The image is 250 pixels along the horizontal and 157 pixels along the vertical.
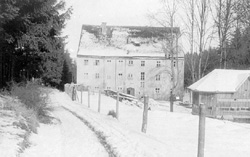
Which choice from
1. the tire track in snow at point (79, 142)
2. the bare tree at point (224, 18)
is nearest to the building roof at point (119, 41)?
the bare tree at point (224, 18)

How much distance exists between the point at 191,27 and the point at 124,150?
2490 centimetres

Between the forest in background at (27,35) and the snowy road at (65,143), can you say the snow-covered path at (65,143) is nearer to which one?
the snowy road at (65,143)

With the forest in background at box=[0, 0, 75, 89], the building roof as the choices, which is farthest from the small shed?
the building roof

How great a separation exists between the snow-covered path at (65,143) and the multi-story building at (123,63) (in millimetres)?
40139

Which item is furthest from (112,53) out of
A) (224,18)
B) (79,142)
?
(79,142)

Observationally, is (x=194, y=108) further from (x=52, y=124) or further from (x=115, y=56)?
(x=115, y=56)

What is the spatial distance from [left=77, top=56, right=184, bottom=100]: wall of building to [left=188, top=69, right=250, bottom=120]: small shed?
23.9 m

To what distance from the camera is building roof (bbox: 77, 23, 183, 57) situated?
49.8m

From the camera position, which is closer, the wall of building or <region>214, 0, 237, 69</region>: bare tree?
<region>214, 0, 237, 69</region>: bare tree

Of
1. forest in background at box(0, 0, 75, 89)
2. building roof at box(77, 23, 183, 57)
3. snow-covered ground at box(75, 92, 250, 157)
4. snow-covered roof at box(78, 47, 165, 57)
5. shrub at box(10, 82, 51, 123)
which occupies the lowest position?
snow-covered ground at box(75, 92, 250, 157)

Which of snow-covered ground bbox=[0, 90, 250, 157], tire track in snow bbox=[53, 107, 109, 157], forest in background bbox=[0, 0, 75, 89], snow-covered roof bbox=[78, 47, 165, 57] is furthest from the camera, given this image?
snow-covered roof bbox=[78, 47, 165, 57]

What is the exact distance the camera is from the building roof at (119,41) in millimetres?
49781

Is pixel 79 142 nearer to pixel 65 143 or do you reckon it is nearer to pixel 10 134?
pixel 65 143

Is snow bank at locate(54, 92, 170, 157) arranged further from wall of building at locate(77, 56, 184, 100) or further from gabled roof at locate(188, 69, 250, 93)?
wall of building at locate(77, 56, 184, 100)
